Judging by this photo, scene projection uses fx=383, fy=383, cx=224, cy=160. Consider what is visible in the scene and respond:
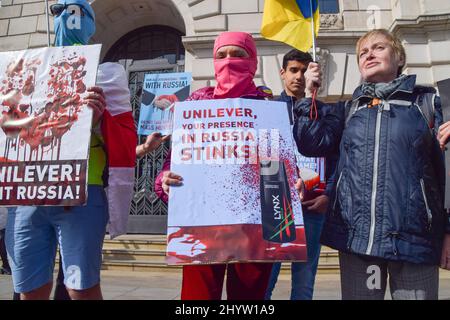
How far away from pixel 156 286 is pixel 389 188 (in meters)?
4.42

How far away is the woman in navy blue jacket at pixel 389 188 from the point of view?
1739 millimetres

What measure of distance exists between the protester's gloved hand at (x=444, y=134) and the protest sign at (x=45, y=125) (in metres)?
1.69

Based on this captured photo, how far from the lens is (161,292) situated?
16.6 ft

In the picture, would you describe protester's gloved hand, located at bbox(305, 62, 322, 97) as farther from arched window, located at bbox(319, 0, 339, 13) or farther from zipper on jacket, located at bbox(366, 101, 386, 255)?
arched window, located at bbox(319, 0, 339, 13)

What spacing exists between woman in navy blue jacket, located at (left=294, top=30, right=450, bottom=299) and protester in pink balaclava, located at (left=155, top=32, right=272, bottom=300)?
0.38 meters

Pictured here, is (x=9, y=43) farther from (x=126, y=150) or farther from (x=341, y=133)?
(x=341, y=133)

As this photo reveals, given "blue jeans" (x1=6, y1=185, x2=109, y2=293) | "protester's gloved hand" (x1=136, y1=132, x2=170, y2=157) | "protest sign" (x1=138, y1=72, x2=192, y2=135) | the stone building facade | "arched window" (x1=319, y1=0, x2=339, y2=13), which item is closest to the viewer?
"blue jeans" (x1=6, y1=185, x2=109, y2=293)

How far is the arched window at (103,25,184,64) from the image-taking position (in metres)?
10.8

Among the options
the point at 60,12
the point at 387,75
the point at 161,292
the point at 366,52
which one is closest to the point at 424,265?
the point at 387,75

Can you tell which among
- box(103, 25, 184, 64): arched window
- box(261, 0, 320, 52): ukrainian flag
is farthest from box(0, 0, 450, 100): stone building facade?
box(261, 0, 320, 52): ukrainian flag

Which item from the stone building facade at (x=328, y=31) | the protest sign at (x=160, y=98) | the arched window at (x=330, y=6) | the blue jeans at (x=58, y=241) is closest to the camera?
the blue jeans at (x=58, y=241)

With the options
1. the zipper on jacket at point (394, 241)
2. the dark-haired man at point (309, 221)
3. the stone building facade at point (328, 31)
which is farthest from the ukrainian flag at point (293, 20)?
Result: the stone building facade at point (328, 31)

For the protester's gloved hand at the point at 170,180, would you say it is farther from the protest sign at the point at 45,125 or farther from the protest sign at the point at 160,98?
the protest sign at the point at 160,98

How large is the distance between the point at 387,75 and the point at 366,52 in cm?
17
